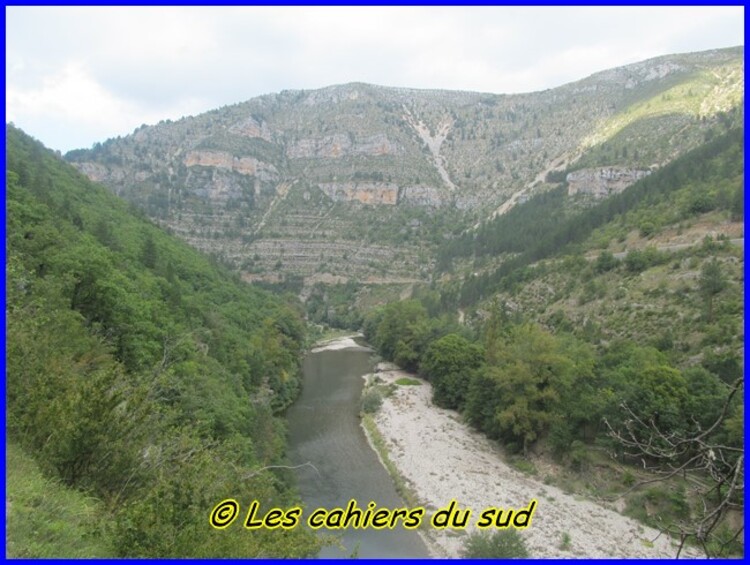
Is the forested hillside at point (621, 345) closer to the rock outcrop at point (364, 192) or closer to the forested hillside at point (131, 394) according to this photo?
the forested hillside at point (131, 394)

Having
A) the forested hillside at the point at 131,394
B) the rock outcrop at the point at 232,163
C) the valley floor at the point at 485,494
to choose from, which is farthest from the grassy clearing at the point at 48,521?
the rock outcrop at the point at 232,163

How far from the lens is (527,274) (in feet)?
184

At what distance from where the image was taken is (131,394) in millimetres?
8711

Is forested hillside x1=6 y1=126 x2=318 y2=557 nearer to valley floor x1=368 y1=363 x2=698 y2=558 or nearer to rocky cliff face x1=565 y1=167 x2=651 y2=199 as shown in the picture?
valley floor x1=368 y1=363 x2=698 y2=558

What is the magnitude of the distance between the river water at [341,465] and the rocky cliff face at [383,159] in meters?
68.5

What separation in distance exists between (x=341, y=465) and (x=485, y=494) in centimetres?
780

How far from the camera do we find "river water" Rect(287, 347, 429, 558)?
18.7m

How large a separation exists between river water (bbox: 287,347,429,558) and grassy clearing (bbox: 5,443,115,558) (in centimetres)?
619

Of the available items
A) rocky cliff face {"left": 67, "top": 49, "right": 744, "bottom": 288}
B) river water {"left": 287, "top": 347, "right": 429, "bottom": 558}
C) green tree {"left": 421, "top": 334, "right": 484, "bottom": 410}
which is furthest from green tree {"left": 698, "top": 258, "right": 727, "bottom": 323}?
rocky cliff face {"left": 67, "top": 49, "right": 744, "bottom": 288}

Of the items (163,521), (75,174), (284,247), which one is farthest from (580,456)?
(284,247)

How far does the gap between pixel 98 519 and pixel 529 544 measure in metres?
16.8

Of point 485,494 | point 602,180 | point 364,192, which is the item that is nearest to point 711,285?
point 485,494

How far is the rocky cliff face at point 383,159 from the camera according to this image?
10675 centimetres

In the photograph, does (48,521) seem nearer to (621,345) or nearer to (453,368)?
(621,345)
